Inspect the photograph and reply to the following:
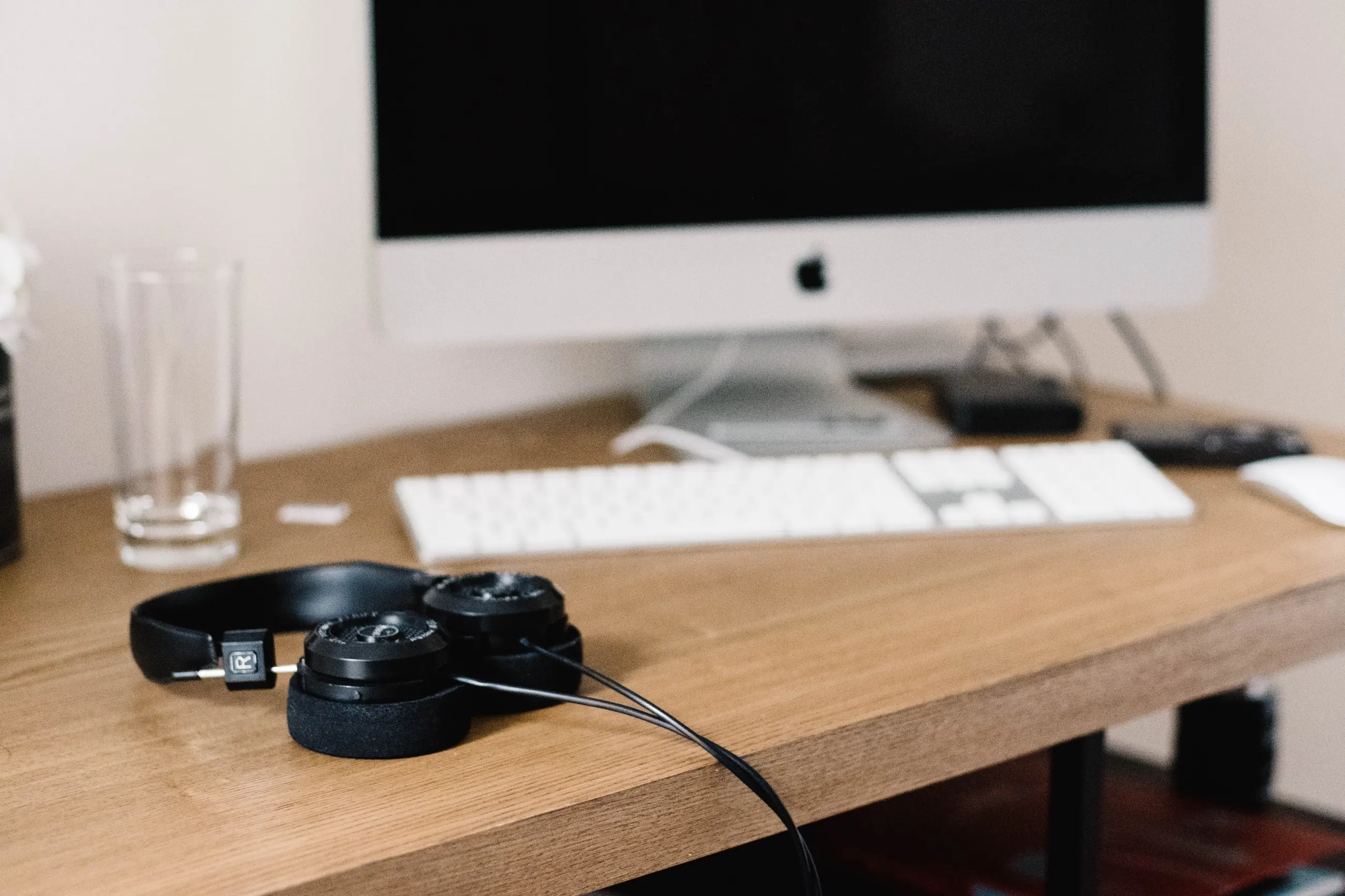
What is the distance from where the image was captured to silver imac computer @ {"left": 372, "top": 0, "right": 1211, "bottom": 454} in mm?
939

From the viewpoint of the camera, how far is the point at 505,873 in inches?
19.5

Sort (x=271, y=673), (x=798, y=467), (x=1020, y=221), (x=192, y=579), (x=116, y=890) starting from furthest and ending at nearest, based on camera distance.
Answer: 1. (x=1020, y=221)
2. (x=798, y=467)
3. (x=192, y=579)
4. (x=271, y=673)
5. (x=116, y=890)

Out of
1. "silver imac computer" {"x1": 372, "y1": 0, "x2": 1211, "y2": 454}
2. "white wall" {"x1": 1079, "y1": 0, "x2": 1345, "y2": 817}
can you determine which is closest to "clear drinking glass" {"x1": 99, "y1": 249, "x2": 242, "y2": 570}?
"silver imac computer" {"x1": 372, "y1": 0, "x2": 1211, "y2": 454}

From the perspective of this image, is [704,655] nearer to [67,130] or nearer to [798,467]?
[798,467]

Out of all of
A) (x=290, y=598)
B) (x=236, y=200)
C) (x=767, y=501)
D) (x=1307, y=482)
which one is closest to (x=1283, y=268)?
(x=1307, y=482)

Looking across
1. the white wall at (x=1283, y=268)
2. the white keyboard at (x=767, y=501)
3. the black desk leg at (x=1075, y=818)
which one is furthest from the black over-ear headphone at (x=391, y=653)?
the white wall at (x=1283, y=268)

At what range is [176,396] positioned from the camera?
837mm

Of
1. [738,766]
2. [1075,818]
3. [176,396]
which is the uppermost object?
[176,396]

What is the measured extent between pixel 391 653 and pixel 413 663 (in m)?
0.01

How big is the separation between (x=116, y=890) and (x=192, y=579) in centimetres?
35

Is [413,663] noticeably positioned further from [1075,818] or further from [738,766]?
[1075,818]

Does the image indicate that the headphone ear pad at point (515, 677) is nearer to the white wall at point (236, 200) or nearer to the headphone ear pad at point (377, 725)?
the headphone ear pad at point (377, 725)

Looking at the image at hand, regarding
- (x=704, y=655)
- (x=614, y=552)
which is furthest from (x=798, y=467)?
(x=704, y=655)

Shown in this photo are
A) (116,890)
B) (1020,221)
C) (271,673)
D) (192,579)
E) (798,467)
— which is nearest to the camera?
(116,890)
